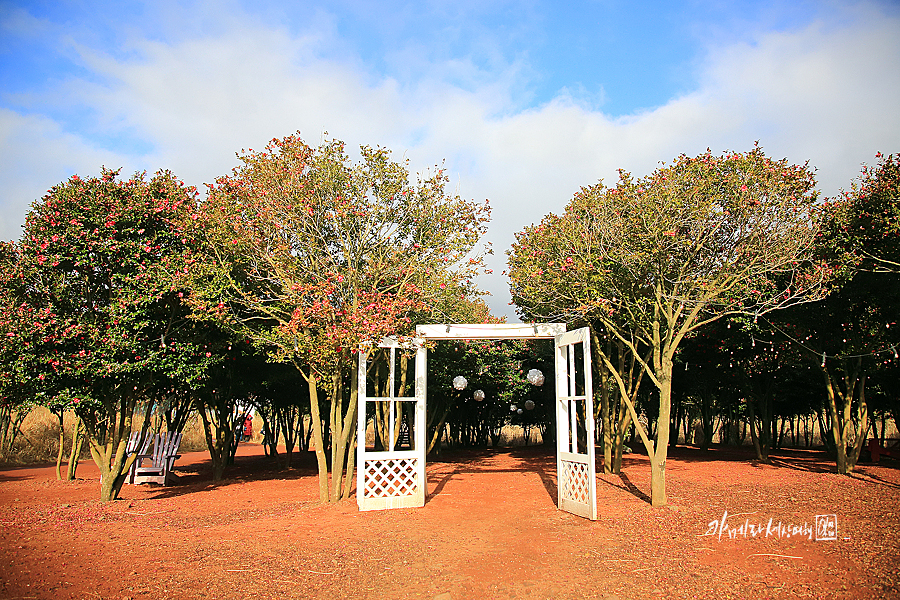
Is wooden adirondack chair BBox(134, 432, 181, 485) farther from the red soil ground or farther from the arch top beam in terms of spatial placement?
the arch top beam

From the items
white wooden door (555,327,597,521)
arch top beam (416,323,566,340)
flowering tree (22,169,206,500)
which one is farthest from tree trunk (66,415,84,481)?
white wooden door (555,327,597,521)

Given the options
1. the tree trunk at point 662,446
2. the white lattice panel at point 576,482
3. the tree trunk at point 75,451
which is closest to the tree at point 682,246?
the tree trunk at point 662,446

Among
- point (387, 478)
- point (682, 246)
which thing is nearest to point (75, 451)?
point (387, 478)

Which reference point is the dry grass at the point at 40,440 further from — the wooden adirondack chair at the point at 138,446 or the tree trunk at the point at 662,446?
the tree trunk at the point at 662,446

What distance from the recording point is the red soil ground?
5348 mm

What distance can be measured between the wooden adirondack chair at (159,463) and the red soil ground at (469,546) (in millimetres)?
2175

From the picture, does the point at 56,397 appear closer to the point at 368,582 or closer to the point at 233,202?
the point at 233,202

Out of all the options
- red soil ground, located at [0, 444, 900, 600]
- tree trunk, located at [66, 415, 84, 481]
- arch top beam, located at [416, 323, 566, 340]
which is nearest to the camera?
red soil ground, located at [0, 444, 900, 600]

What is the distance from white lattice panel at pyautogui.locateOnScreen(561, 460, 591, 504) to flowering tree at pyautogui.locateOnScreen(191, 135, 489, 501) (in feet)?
11.6

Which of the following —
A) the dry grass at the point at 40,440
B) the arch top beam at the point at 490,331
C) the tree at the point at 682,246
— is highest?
the tree at the point at 682,246

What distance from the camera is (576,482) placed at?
873 centimetres

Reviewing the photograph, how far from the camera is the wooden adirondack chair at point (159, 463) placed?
13.9 meters

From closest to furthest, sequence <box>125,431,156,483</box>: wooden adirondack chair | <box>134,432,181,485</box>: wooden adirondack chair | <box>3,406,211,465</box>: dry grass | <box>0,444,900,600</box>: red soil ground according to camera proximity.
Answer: <box>0,444,900,600</box>: red soil ground
<box>125,431,156,483</box>: wooden adirondack chair
<box>134,432,181,485</box>: wooden adirondack chair
<box>3,406,211,465</box>: dry grass

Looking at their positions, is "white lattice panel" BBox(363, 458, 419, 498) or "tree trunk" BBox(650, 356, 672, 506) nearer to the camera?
"tree trunk" BBox(650, 356, 672, 506)
